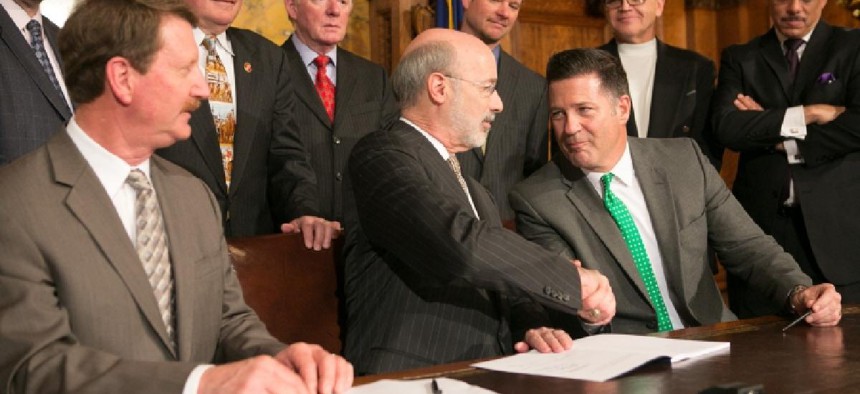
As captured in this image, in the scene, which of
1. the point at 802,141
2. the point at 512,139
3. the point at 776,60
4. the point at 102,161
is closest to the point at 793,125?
the point at 802,141

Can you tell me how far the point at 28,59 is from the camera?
3.12 metres

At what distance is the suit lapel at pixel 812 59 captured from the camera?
14.0 feet

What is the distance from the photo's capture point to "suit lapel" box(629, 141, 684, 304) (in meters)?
3.26

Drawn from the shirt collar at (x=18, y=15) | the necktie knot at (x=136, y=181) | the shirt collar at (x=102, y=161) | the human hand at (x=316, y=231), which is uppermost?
the shirt collar at (x=18, y=15)

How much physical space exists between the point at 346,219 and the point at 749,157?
2002 millimetres

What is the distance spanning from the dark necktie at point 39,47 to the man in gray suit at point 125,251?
110 centimetres

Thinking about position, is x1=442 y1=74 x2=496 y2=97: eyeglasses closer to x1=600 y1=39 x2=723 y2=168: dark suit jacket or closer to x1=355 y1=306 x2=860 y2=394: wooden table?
x1=355 y1=306 x2=860 y2=394: wooden table

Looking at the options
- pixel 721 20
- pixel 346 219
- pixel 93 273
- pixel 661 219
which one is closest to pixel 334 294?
pixel 346 219

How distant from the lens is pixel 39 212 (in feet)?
6.29

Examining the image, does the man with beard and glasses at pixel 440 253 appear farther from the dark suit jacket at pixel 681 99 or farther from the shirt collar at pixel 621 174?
the dark suit jacket at pixel 681 99

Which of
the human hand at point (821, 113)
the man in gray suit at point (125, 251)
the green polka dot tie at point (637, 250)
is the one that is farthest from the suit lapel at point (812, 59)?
the man in gray suit at point (125, 251)

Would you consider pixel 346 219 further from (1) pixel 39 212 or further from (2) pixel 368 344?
(1) pixel 39 212

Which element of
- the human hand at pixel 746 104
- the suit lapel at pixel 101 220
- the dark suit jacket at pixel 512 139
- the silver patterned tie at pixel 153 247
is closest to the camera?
the suit lapel at pixel 101 220

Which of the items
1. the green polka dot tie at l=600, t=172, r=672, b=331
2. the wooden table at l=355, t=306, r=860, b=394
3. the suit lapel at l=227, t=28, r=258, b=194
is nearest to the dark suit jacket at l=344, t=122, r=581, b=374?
the wooden table at l=355, t=306, r=860, b=394
